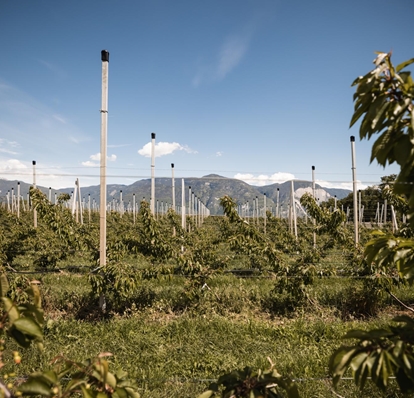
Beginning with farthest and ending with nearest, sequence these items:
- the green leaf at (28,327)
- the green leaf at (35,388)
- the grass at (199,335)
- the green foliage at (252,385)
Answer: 1. the grass at (199,335)
2. the green foliage at (252,385)
3. the green leaf at (28,327)
4. the green leaf at (35,388)

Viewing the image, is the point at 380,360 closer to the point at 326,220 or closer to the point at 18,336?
the point at 18,336

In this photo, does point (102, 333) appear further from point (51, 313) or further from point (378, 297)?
point (378, 297)

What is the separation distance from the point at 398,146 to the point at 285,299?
6.51 meters

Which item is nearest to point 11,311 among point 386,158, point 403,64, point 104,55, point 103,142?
point 386,158

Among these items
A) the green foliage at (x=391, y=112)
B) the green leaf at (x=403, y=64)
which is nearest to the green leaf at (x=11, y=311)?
the green foliage at (x=391, y=112)

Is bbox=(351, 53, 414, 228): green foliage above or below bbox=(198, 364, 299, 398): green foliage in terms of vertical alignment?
above

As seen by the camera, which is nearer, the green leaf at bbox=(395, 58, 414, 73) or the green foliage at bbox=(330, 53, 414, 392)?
the green foliage at bbox=(330, 53, 414, 392)

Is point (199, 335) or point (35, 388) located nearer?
point (35, 388)

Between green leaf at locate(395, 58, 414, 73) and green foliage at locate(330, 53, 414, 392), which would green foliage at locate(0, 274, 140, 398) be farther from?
green leaf at locate(395, 58, 414, 73)

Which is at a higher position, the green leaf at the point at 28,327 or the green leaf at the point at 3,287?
the green leaf at the point at 3,287

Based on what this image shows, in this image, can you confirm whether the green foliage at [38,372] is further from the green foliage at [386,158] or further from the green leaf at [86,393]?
the green foliage at [386,158]

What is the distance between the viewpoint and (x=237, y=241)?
6.82 metres

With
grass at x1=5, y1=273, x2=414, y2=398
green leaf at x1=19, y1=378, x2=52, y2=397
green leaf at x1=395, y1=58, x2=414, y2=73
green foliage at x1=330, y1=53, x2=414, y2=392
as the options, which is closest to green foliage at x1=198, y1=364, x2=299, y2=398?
green foliage at x1=330, y1=53, x2=414, y2=392

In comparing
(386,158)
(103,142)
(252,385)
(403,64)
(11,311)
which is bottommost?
(252,385)
